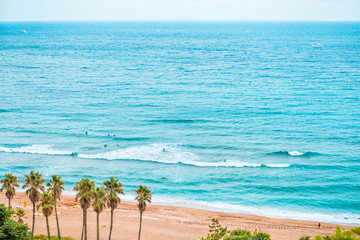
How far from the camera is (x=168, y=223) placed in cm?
4288

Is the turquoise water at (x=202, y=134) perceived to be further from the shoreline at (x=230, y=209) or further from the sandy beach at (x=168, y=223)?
the sandy beach at (x=168, y=223)

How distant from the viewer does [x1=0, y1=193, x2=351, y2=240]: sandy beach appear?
4034cm

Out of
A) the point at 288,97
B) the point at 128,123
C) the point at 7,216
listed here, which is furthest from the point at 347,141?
the point at 7,216

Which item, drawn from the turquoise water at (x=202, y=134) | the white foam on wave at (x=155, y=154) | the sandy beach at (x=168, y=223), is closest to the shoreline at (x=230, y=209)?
the turquoise water at (x=202, y=134)

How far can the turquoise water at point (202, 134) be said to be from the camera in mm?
49406

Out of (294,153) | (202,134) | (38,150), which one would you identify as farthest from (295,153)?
(38,150)

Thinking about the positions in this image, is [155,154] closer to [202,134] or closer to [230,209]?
[202,134]

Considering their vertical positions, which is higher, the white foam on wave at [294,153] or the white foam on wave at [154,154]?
the white foam on wave at [294,153]

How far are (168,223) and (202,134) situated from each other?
86.9 ft

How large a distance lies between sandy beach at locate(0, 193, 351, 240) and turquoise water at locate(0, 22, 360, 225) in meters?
2.34

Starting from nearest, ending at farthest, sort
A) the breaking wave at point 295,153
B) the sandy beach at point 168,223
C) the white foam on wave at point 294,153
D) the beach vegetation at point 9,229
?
the beach vegetation at point 9,229, the sandy beach at point 168,223, the breaking wave at point 295,153, the white foam on wave at point 294,153

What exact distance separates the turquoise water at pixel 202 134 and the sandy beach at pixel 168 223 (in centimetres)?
234

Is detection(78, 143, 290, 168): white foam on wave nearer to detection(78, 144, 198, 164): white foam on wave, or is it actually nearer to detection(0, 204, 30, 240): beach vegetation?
detection(78, 144, 198, 164): white foam on wave

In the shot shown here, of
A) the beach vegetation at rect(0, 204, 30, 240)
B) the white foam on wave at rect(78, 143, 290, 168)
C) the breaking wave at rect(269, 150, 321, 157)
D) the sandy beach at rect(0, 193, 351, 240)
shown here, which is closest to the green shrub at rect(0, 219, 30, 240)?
the beach vegetation at rect(0, 204, 30, 240)
